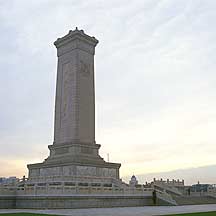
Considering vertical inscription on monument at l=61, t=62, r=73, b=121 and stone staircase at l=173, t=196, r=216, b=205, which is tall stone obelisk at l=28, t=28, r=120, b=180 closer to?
vertical inscription on monument at l=61, t=62, r=73, b=121

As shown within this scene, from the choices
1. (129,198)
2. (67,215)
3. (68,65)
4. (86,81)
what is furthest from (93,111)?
(67,215)

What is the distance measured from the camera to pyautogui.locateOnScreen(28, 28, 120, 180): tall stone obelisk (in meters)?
34.5

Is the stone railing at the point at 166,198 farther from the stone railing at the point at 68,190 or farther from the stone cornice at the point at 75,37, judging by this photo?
the stone cornice at the point at 75,37

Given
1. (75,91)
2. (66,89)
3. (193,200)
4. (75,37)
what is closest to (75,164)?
(75,91)

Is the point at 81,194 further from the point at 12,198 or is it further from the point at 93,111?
the point at 93,111

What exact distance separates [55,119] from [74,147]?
17.5ft

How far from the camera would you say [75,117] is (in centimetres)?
3603

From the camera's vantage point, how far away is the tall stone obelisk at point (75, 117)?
34500mm

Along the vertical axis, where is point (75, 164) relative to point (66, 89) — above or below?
below

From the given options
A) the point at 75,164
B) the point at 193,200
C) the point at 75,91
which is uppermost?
the point at 75,91

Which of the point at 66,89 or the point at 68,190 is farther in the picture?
the point at 66,89

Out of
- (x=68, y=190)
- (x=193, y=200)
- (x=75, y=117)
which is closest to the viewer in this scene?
(x=68, y=190)

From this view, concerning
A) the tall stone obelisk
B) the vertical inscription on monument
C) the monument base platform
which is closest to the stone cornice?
the tall stone obelisk

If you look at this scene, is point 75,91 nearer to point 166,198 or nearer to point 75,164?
point 75,164
